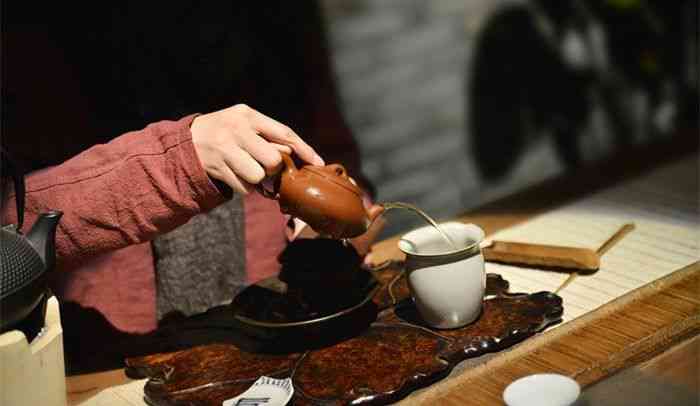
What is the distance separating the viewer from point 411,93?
137 inches

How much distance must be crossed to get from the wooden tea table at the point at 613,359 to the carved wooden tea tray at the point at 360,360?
0.11 ft

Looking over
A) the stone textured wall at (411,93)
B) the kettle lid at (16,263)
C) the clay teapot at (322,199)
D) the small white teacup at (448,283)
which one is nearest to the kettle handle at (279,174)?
the clay teapot at (322,199)

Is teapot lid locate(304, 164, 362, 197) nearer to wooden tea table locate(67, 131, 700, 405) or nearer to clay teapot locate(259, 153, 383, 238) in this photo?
clay teapot locate(259, 153, 383, 238)

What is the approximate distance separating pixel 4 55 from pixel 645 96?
350cm

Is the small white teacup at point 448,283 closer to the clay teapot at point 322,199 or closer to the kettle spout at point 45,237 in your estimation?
the clay teapot at point 322,199

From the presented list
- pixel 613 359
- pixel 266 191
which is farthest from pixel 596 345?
pixel 266 191

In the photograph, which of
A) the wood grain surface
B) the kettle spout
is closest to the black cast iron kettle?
the kettle spout

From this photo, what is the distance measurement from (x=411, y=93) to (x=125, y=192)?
6.97 ft

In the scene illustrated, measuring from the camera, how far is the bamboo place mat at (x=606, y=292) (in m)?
1.37

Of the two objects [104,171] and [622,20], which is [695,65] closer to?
[622,20]

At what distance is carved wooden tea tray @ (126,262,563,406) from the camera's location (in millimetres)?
1390

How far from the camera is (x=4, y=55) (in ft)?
6.66

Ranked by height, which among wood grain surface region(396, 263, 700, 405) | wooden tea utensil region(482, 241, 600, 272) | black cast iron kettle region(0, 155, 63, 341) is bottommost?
wood grain surface region(396, 263, 700, 405)

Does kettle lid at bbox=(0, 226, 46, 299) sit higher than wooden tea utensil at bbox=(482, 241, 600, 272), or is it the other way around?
kettle lid at bbox=(0, 226, 46, 299)
